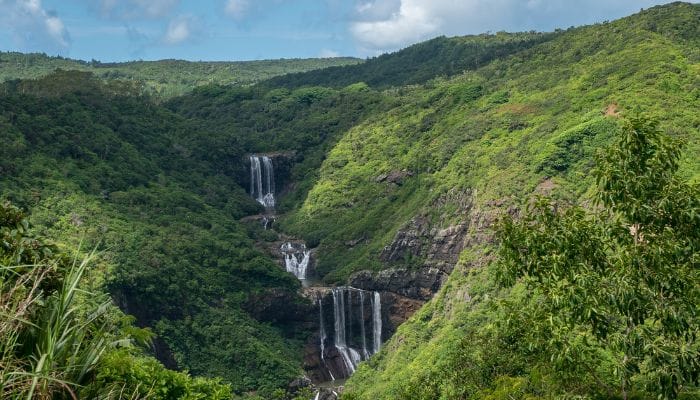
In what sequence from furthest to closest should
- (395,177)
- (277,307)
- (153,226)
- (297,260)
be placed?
(395,177) < (297,260) < (153,226) < (277,307)

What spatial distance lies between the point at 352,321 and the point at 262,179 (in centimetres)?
2773

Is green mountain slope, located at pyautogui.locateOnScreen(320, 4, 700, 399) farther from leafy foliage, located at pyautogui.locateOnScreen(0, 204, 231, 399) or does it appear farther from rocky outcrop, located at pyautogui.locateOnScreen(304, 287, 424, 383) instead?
leafy foliage, located at pyautogui.locateOnScreen(0, 204, 231, 399)

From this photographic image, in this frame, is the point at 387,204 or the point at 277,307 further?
the point at 387,204

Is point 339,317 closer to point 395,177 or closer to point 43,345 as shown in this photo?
→ point 395,177

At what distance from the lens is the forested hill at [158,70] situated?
118000 mm

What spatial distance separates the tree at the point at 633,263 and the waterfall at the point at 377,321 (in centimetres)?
3810

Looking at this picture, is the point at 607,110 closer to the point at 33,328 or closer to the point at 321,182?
the point at 321,182

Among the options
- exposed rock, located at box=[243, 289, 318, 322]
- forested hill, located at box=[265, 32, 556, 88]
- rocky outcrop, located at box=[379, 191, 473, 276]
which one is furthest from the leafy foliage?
forested hill, located at box=[265, 32, 556, 88]

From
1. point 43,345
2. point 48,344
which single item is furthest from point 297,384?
point 48,344

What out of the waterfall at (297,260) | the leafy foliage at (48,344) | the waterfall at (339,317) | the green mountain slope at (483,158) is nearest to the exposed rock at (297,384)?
the green mountain slope at (483,158)

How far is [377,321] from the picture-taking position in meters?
48.0

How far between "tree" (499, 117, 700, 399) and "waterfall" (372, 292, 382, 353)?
125 ft

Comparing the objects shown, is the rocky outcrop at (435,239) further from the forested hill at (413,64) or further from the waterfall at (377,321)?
the forested hill at (413,64)

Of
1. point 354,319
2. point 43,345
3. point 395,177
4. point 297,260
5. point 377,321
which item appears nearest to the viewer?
point 43,345
